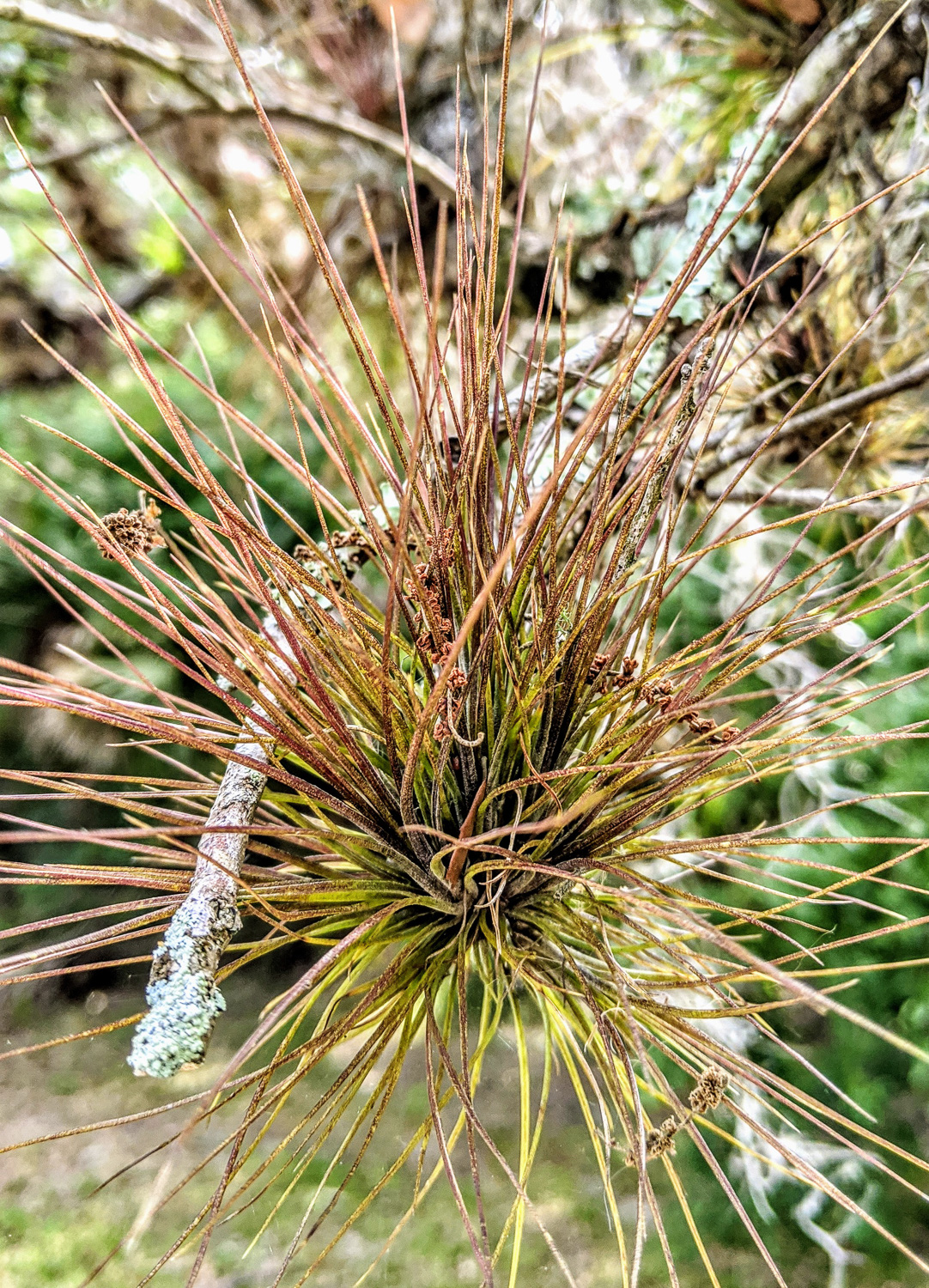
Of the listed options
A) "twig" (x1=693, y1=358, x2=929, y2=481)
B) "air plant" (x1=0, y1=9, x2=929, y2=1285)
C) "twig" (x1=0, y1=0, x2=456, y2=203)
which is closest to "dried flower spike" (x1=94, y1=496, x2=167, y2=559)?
"air plant" (x1=0, y1=9, x2=929, y2=1285)

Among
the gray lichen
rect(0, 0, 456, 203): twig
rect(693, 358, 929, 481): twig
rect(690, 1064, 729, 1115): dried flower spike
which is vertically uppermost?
rect(0, 0, 456, 203): twig

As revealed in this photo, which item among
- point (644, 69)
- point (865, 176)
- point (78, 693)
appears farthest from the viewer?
point (644, 69)

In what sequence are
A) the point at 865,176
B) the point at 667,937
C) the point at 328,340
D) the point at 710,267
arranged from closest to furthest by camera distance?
1. the point at 667,937
2. the point at 710,267
3. the point at 865,176
4. the point at 328,340

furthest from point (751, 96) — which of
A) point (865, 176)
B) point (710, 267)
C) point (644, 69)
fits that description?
point (644, 69)

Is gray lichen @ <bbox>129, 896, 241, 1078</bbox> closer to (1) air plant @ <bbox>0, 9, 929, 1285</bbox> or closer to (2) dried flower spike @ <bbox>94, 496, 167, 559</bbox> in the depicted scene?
(1) air plant @ <bbox>0, 9, 929, 1285</bbox>

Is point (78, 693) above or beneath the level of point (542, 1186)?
above

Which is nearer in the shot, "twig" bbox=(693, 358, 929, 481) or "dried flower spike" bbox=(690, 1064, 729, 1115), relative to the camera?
"dried flower spike" bbox=(690, 1064, 729, 1115)

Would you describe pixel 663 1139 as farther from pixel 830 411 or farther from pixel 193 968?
pixel 830 411

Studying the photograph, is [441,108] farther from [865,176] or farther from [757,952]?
[757,952]
